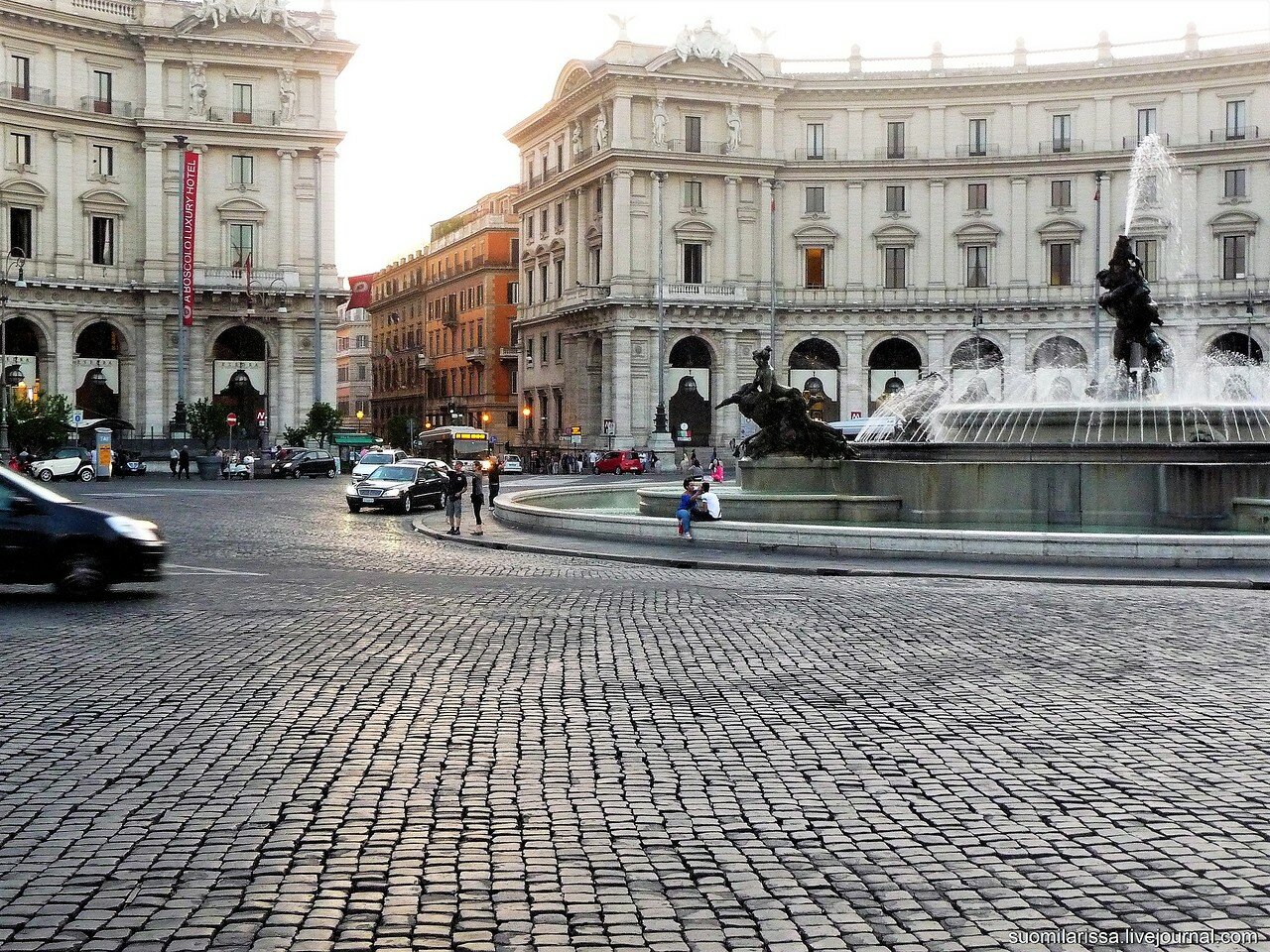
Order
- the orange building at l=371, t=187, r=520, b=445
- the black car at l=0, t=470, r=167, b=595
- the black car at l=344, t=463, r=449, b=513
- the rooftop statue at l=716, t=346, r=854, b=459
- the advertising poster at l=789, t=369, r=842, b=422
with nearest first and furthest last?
the black car at l=0, t=470, r=167, b=595, the rooftop statue at l=716, t=346, r=854, b=459, the black car at l=344, t=463, r=449, b=513, the advertising poster at l=789, t=369, r=842, b=422, the orange building at l=371, t=187, r=520, b=445

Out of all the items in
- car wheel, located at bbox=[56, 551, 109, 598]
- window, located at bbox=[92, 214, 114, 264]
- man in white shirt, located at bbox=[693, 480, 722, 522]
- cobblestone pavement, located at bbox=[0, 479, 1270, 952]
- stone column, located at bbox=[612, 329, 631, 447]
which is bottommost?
cobblestone pavement, located at bbox=[0, 479, 1270, 952]

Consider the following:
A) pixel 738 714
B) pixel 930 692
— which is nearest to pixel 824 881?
pixel 738 714

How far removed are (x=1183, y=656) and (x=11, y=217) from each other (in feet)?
216

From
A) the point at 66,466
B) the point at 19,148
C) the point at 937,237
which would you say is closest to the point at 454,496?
the point at 66,466

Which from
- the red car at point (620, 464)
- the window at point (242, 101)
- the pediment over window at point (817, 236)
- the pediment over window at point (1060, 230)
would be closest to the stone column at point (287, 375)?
the window at point (242, 101)

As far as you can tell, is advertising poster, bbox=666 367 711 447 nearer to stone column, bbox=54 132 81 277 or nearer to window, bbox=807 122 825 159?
window, bbox=807 122 825 159

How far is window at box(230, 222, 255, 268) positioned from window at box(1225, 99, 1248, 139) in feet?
170

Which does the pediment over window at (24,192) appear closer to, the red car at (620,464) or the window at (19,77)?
the window at (19,77)

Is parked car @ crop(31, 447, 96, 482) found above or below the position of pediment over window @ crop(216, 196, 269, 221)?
below

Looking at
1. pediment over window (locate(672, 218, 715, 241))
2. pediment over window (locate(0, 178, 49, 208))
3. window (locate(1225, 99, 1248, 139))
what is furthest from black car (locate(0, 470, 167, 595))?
window (locate(1225, 99, 1248, 139))

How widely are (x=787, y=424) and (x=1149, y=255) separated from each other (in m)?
54.6

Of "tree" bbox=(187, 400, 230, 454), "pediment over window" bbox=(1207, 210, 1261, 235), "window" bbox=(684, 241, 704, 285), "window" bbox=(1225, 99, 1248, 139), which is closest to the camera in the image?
"tree" bbox=(187, 400, 230, 454)

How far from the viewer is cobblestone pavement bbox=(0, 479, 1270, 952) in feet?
17.1

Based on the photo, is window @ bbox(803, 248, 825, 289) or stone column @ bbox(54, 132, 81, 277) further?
window @ bbox(803, 248, 825, 289)
